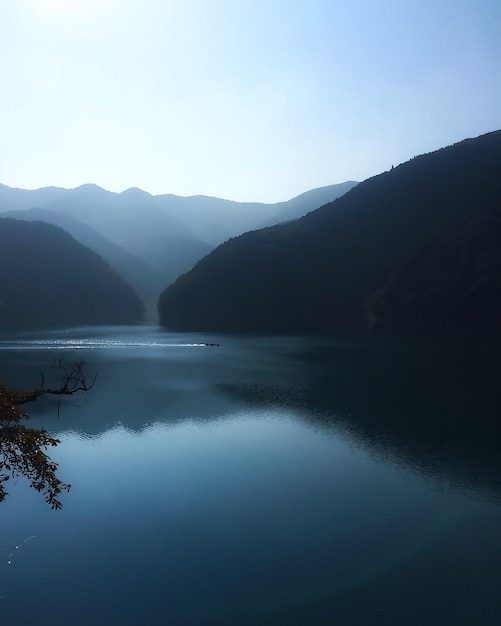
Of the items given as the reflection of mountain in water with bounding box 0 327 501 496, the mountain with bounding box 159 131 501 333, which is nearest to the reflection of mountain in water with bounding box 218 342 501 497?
the reflection of mountain in water with bounding box 0 327 501 496

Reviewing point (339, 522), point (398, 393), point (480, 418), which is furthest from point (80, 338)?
point (339, 522)

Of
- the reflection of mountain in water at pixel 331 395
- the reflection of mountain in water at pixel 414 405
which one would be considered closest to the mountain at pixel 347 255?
the reflection of mountain in water at pixel 331 395

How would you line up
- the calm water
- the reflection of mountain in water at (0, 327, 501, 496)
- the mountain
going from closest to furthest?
the calm water, the reflection of mountain in water at (0, 327, 501, 496), the mountain

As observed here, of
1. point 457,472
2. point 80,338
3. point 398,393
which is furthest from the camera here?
point 80,338

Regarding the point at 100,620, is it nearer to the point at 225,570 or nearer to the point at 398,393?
the point at 225,570

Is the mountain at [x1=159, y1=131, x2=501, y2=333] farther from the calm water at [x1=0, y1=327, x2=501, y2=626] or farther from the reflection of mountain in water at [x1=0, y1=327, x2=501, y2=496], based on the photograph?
the calm water at [x1=0, y1=327, x2=501, y2=626]

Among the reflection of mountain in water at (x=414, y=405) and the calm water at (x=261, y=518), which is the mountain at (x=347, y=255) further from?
the calm water at (x=261, y=518)
